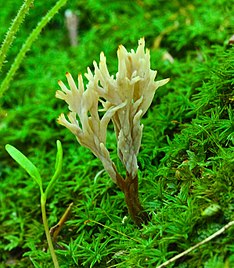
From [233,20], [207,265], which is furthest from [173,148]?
[233,20]

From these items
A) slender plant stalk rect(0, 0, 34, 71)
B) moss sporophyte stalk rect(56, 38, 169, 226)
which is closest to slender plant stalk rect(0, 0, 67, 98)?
slender plant stalk rect(0, 0, 34, 71)

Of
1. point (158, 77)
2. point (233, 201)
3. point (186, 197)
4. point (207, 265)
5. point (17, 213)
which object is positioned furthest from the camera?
point (158, 77)

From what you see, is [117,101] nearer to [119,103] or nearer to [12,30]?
[119,103]

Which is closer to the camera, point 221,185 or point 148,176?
point 221,185

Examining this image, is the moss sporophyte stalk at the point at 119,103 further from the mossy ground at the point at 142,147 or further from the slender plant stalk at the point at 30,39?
the slender plant stalk at the point at 30,39

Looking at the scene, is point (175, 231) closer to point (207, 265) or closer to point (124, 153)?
point (207, 265)

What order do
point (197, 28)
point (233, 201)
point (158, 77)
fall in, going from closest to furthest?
point (233, 201) → point (158, 77) → point (197, 28)

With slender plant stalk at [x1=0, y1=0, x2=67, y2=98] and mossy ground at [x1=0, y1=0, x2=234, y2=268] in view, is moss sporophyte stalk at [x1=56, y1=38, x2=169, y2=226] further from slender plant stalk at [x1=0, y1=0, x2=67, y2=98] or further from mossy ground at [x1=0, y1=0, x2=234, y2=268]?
slender plant stalk at [x1=0, y1=0, x2=67, y2=98]

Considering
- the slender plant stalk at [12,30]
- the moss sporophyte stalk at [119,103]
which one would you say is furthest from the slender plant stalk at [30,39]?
the moss sporophyte stalk at [119,103]
